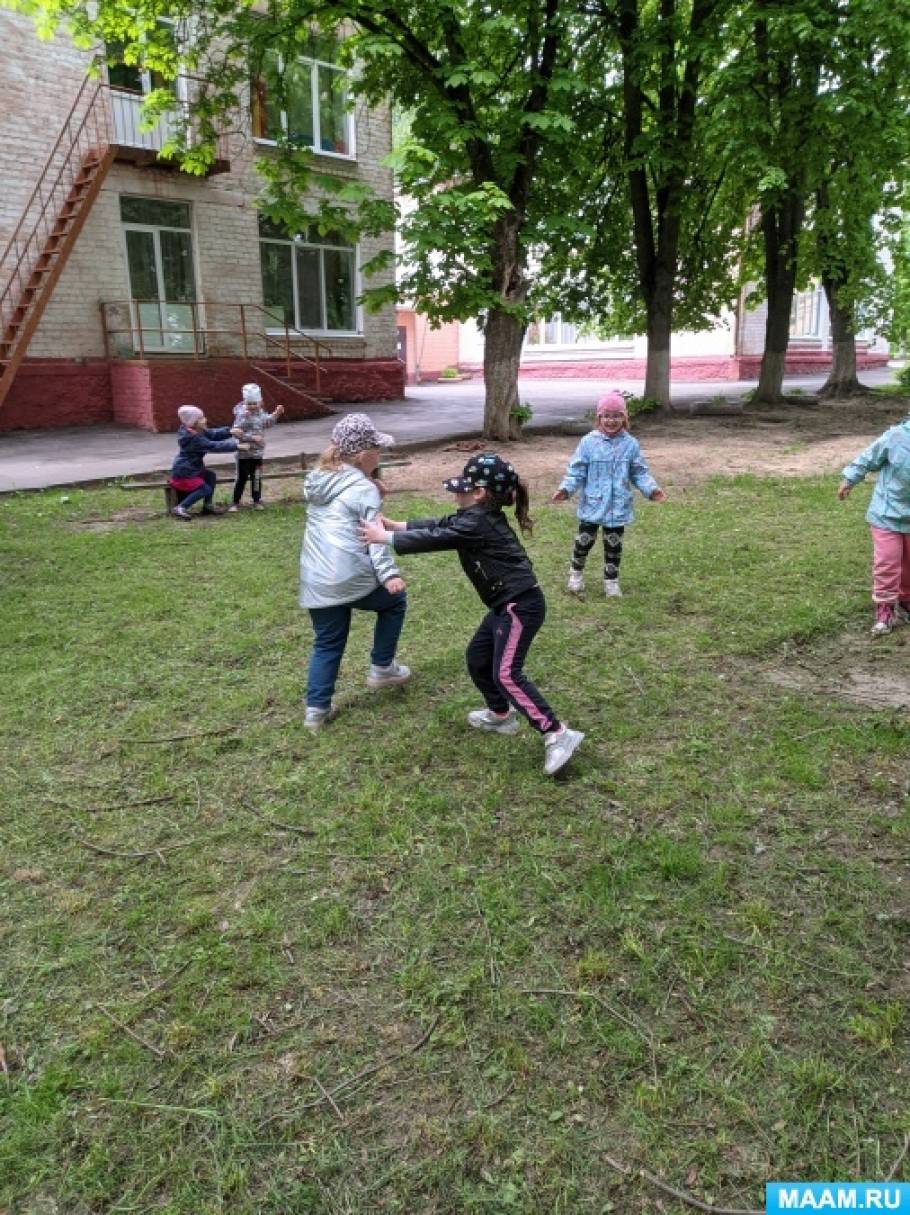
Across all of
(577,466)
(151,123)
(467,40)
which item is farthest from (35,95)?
(577,466)

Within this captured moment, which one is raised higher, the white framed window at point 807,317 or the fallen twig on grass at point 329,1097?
the white framed window at point 807,317

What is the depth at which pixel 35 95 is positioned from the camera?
52.4 feet

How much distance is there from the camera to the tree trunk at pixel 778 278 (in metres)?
17.9

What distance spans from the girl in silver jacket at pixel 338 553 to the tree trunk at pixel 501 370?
1001 centimetres

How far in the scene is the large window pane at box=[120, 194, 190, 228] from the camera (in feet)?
57.8

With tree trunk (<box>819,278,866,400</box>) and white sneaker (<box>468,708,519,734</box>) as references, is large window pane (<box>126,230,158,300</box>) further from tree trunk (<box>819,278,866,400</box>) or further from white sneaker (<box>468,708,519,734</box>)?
white sneaker (<box>468,708,519,734</box>)

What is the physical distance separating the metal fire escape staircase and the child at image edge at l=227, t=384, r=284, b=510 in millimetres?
7558

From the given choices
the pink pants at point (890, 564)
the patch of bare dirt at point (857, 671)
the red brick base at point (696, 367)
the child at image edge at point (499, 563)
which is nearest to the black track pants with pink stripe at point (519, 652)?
the child at image edge at point (499, 563)

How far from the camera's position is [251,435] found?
9.41 meters

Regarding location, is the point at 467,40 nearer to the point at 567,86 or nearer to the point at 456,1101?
the point at 567,86

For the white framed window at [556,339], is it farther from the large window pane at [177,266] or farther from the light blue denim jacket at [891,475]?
the light blue denim jacket at [891,475]

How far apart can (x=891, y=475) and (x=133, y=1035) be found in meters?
5.11

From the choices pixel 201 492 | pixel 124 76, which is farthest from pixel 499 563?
pixel 124 76

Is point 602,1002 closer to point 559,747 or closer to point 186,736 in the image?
point 559,747
